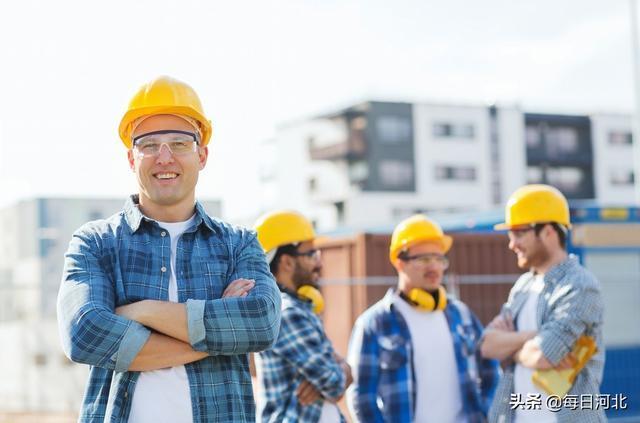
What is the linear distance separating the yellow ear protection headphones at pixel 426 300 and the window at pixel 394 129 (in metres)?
61.2

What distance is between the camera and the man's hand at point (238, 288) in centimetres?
350

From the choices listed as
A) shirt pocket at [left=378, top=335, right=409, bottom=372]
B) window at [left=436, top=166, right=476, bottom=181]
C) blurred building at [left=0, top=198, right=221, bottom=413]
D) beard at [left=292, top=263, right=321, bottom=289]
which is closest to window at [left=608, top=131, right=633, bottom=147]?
window at [left=436, top=166, right=476, bottom=181]

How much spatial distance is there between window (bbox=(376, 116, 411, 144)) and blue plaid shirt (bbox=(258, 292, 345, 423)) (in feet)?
203

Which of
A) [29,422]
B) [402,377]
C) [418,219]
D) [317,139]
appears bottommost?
[29,422]

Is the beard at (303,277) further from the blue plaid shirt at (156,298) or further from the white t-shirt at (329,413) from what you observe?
the blue plaid shirt at (156,298)

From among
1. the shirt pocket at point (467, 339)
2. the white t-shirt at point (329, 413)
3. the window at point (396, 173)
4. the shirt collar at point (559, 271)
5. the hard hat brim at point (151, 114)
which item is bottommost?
the white t-shirt at point (329, 413)

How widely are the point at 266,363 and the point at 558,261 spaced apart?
178cm

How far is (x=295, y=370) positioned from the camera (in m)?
5.18

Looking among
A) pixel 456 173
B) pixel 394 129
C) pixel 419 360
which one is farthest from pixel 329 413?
pixel 456 173

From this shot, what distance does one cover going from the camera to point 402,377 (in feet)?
18.5

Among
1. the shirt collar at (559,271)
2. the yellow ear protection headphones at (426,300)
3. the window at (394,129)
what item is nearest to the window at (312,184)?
the window at (394,129)

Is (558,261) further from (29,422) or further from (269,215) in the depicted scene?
(29,422)

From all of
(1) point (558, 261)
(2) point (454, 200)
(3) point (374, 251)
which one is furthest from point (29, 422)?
(2) point (454, 200)

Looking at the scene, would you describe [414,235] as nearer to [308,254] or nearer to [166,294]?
[308,254]
